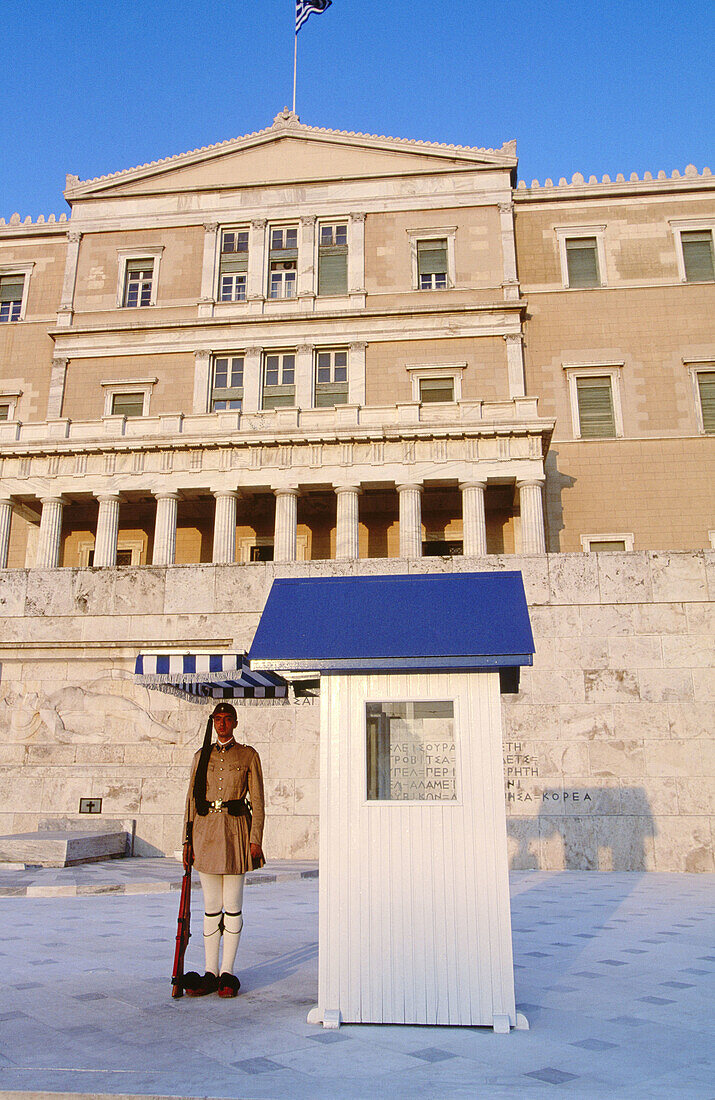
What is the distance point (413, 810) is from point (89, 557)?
101 feet

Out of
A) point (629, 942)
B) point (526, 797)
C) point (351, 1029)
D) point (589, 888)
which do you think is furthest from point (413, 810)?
point (526, 797)

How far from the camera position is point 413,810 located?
21.4 ft

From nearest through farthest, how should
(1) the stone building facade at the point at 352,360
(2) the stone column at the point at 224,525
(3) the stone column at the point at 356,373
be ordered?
1. (2) the stone column at the point at 224,525
2. (1) the stone building facade at the point at 352,360
3. (3) the stone column at the point at 356,373

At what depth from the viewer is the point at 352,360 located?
117 feet

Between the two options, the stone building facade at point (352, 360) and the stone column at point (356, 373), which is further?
the stone column at point (356, 373)

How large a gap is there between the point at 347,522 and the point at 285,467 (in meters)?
3.03

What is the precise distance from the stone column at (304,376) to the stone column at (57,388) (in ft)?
33.2

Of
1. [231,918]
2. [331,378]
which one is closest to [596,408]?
[331,378]

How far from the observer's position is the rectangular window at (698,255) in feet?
119

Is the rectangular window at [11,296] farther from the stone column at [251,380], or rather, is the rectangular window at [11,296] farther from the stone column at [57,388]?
the stone column at [251,380]

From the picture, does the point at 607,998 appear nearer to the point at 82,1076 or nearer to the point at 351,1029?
the point at 351,1029

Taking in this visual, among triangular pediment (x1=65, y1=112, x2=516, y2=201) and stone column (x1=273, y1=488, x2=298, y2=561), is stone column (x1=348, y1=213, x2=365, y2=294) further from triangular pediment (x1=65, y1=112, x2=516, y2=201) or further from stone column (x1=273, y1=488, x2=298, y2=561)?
stone column (x1=273, y1=488, x2=298, y2=561)

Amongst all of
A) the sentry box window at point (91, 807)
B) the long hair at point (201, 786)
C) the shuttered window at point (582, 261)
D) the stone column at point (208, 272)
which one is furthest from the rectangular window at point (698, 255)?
the long hair at point (201, 786)

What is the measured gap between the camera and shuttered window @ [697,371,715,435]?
1350 inches
